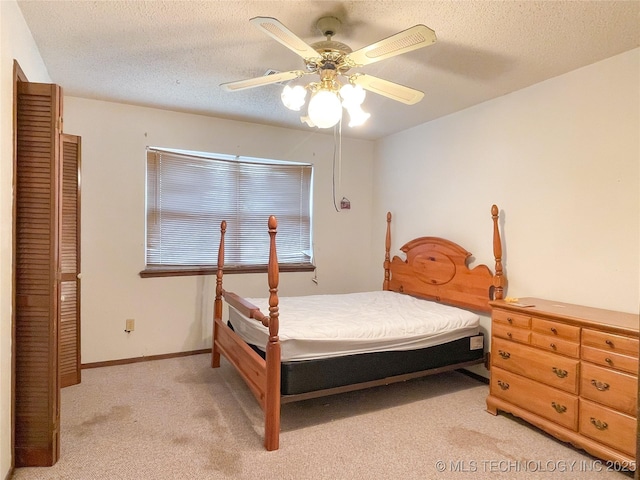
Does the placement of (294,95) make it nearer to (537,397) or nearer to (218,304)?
(218,304)

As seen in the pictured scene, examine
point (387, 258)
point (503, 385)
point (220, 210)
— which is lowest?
point (503, 385)

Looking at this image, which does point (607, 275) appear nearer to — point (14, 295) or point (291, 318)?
point (291, 318)

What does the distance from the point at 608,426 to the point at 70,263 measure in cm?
378

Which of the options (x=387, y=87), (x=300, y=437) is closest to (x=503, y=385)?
(x=300, y=437)

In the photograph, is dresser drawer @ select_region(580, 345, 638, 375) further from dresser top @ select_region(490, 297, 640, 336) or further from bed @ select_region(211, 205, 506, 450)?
bed @ select_region(211, 205, 506, 450)

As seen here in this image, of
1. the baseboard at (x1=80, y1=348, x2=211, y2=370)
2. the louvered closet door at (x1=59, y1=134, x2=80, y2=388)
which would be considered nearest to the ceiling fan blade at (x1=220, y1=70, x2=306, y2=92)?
the louvered closet door at (x1=59, y1=134, x2=80, y2=388)

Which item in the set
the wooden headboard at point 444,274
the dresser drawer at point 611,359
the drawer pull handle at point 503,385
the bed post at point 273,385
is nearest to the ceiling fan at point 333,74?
the bed post at point 273,385

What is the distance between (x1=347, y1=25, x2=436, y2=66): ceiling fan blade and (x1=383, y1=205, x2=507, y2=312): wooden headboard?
5.58 feet

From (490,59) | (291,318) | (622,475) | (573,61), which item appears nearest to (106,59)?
(291,318)

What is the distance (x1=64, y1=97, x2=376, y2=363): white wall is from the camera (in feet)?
11.0

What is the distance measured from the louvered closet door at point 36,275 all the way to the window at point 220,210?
163 centimetres

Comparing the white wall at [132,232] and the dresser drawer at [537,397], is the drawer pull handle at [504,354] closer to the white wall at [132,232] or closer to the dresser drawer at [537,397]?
the dresser drawer at [537,397]

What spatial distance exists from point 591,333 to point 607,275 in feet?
1.80

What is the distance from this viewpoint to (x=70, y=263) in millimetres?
2951
